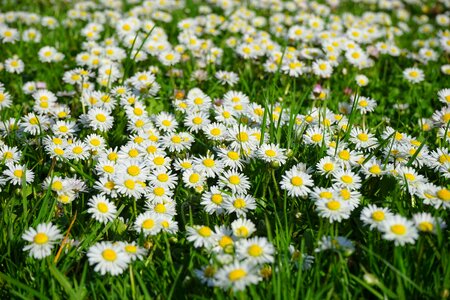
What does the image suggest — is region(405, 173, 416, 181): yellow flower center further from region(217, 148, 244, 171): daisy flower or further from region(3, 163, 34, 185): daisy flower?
region(3, 163, 34, 185): daisy flower

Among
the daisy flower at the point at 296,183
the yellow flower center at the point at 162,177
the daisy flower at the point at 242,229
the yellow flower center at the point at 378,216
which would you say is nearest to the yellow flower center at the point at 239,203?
the daisy flower at the point at 242,229

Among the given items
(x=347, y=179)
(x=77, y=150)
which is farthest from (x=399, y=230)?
(x=77, y=150)

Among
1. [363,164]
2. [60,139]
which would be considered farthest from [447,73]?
[60,139]

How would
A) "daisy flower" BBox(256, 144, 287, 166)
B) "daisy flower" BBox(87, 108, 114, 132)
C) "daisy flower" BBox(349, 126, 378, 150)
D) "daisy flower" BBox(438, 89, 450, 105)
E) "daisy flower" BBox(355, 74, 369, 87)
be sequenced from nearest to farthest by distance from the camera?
1. "daisy flower" BBox(256, 144, 287, 166)
2. "daisy flower" BBox(349, 126, 378, 150)
3. "daisy flower" BBox(87, 108, 114, 132)
4. "daisy flower" BBox(438, 89, 450, 105)
5. "daisy flower" BBox(355, 74, 369, 87)

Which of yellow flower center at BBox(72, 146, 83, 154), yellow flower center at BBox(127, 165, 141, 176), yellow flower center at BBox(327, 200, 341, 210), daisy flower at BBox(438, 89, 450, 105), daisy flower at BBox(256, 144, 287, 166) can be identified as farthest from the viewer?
daisy flower at BBox(438, 89, 450, 105)

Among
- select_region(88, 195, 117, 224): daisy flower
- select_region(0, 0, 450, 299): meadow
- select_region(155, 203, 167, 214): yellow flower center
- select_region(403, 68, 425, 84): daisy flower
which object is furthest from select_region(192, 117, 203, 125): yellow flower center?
select_region(403, 68, 425, 84): daisy flower

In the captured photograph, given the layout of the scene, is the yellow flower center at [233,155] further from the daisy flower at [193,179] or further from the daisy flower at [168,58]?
the daisy flower at [168,58]

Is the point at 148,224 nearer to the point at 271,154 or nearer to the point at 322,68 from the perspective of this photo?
the point at 271,154
